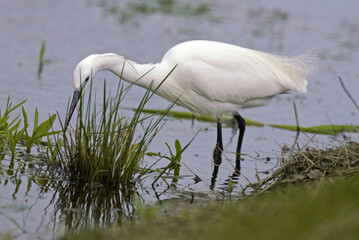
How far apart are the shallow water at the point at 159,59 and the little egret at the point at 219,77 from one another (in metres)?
0.47

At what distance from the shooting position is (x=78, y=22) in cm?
1402

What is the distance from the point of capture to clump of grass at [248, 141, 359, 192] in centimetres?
580

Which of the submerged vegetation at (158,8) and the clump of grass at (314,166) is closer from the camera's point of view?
the clump of grass at (314,166)

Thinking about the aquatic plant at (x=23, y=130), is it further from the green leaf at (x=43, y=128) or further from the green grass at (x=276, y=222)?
the green grass at (x=276, y=222)

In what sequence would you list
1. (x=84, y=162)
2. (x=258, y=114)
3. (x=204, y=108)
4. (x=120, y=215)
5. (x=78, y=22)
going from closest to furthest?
(x=120, y=215) < (x=84, y=162) < (x=204, y=108) < (x=258, y=114) < (x=78, y=22)

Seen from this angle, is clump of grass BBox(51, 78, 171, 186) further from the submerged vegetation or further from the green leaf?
the submerged vegetation

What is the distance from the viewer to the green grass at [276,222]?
3.37 m

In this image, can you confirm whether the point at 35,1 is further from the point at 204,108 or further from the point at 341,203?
the point at 341,203

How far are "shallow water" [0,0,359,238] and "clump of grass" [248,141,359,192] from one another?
0.84 ft

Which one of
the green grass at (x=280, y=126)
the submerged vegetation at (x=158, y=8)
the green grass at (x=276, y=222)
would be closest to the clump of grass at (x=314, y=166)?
the green grass at (x=276, y=222)

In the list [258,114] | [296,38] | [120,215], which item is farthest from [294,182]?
[296,38]

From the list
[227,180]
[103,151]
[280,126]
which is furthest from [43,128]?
[280,126]

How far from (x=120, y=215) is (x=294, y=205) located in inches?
72.0

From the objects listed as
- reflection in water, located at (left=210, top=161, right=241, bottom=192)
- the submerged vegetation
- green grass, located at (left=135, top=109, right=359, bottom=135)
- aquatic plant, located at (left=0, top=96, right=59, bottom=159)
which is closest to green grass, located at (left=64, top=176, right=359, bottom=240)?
reflection in water, located at (left=210, top=161, right=241, bottom=192)
